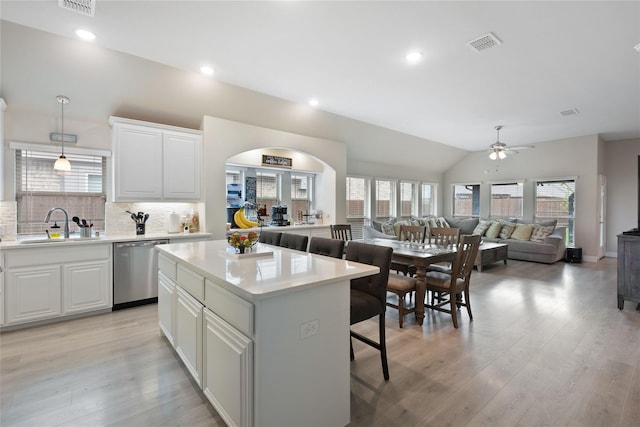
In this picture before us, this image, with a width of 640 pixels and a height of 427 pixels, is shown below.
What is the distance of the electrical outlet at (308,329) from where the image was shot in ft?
5.33

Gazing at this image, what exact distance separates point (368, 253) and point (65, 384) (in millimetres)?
2481

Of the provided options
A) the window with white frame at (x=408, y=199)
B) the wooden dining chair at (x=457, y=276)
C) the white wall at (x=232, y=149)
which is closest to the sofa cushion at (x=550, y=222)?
the window with white frame at (x=408, y=199)

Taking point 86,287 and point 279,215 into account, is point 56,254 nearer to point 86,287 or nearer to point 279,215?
point 86,287

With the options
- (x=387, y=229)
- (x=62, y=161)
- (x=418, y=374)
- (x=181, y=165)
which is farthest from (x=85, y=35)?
(x=387, y=229)

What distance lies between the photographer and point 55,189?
3.88m

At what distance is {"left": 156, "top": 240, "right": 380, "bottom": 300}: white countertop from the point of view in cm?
155

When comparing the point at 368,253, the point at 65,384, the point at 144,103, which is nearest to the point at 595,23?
the point at 368,253

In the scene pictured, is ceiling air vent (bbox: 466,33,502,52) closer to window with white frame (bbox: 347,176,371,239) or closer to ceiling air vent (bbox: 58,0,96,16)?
ceiling air vent (bbox: 58,0,96,16)

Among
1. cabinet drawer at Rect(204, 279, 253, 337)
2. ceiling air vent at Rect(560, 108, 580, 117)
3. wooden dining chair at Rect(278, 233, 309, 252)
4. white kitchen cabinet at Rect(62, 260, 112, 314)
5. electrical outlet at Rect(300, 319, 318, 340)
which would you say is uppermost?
ceiling air vent at Rect(560, 108, 580, 117)

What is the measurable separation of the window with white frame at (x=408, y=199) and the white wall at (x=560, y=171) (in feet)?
6.15

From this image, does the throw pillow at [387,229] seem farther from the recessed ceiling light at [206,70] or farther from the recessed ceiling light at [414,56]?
the recessed ceiling light at [206,70]

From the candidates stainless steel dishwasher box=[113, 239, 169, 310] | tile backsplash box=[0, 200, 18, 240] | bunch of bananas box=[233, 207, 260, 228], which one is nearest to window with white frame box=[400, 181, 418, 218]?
bunch of bananas box=[233, 207, 260, 228]

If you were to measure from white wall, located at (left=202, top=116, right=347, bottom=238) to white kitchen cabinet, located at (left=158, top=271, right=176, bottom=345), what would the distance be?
68.9 inches

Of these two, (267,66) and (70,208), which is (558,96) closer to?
(267,66)
